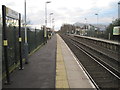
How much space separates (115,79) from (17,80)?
4765 mm

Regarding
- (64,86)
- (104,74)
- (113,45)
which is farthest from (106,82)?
(113,45)

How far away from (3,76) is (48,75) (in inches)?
77.6

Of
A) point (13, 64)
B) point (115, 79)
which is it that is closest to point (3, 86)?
point (13, 64)

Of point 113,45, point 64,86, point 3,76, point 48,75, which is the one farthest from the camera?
point 113,45

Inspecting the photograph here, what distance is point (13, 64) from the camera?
11.4 m

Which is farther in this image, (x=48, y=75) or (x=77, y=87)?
(x=48, y=75)

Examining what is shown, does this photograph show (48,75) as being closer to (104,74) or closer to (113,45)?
(104,74)

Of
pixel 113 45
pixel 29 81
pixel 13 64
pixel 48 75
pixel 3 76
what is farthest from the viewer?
pixel 113 45

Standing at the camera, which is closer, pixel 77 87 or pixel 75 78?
pixel 77 87

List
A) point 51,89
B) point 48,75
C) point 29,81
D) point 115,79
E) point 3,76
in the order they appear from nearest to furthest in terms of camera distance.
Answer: point 51,89 < point 29,81 < point 3,76 < point 48,75 < point 115,79

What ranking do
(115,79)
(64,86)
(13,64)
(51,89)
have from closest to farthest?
(51,89)
(64,86)
(115,79)
(13,64)

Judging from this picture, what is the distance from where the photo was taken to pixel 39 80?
347 inches

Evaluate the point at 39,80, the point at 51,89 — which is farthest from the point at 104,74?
the point at 51,89

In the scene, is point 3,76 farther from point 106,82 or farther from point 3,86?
point 106,82
